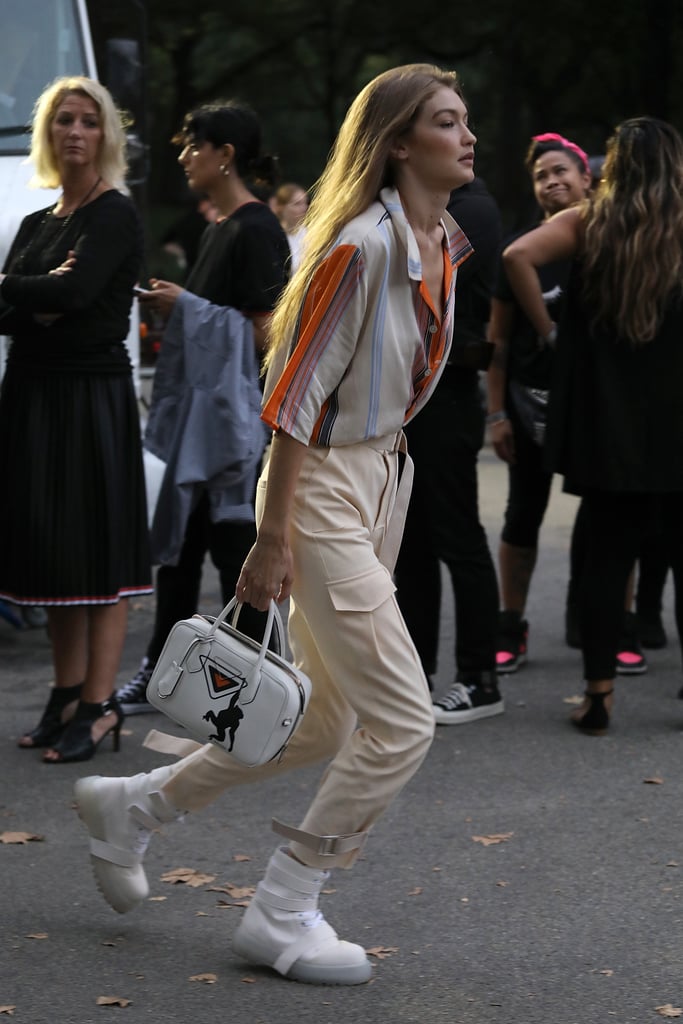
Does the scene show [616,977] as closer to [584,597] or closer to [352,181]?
[352,181]

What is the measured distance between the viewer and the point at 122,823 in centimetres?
374

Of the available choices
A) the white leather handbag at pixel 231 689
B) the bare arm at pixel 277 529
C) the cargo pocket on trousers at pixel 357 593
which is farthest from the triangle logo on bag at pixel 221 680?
the cargo pocket on trousers at pixel 357 593

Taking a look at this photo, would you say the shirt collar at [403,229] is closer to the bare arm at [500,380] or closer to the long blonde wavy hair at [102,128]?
the long blonde wavy hair at [102,128]

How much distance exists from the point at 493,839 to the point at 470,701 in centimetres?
125

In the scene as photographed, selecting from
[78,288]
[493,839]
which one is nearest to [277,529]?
[493,839]

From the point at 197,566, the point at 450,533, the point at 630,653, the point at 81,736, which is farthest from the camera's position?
the point at 630,653

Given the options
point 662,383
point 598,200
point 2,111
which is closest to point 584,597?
point 662,383

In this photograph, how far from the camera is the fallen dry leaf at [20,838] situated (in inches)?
178

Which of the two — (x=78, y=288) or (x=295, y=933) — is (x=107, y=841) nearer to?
(x=295, y=933)

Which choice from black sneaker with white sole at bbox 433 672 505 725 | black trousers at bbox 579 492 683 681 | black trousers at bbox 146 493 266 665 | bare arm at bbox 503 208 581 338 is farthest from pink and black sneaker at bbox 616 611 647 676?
black trousers at bbox 146 493 266 665

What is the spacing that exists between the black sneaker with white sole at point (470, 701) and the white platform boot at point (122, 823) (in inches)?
82.5

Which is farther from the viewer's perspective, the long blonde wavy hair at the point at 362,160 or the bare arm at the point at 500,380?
the bare arm at the point at 500,380

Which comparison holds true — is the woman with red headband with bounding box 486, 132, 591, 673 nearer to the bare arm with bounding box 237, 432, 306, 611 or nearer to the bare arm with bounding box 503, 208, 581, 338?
the bare arm with bounding box 503, 208, 581, 338

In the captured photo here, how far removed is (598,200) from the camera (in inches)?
211
